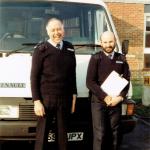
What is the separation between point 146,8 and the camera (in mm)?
18062

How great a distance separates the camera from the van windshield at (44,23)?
708cm

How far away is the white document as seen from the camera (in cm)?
636

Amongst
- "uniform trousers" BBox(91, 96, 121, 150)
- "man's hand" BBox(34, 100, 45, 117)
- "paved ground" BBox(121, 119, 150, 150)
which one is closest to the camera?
"man's hand" BBox(34, 100, 45, 117)

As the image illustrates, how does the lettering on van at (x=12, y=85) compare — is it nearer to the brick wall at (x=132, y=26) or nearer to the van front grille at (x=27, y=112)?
the van front grille at (x=27, y=112)

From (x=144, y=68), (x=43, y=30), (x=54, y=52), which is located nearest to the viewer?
(x=54, y=52)

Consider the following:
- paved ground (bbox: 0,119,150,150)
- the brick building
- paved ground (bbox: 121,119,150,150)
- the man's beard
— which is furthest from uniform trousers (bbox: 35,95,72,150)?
the brick building

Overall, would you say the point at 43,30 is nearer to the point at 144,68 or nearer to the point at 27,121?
the point at 27,121

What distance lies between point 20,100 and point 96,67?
38.8 inches

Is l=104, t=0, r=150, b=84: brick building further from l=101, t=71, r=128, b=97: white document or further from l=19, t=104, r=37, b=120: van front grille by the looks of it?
l=19, t=104, r=37, b=120: van front grille

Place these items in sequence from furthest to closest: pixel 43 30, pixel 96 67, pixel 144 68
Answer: pixel 144 68, pixel 43 30, pixel 96 67

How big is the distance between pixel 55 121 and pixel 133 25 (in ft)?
39.8

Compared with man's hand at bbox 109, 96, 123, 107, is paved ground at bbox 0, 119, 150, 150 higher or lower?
lower

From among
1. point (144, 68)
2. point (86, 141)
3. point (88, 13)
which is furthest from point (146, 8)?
point (86, 141)

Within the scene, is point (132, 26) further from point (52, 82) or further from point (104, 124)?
point (52, 82)
